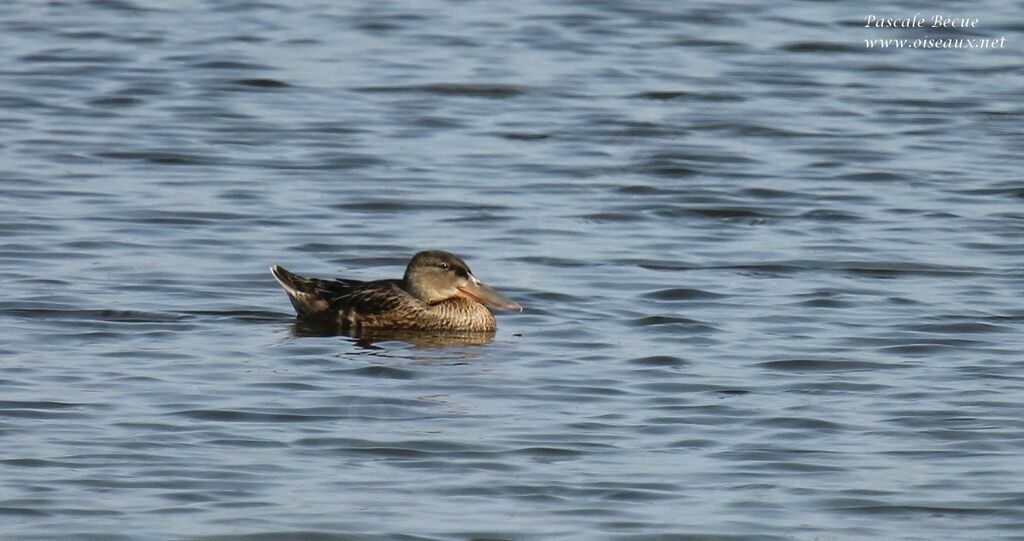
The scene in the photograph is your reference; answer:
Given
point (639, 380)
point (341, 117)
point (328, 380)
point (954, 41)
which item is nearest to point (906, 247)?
point (639, 380)

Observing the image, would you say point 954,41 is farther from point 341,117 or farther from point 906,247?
point 906,247

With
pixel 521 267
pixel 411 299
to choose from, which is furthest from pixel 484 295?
pixel 521 267

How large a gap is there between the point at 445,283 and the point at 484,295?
237 mm

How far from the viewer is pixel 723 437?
8836mm

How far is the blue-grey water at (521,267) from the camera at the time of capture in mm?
7992

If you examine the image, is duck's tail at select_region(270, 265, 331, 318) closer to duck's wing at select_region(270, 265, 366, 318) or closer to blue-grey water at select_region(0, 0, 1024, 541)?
duck's wing at select_region(270, 265, 366, 318)

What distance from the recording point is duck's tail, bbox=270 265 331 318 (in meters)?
11.2

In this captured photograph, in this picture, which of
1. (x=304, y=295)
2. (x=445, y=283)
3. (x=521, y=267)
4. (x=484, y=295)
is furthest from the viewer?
(x=521, y=267)

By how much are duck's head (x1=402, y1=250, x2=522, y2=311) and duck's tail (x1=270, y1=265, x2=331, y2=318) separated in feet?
1.86

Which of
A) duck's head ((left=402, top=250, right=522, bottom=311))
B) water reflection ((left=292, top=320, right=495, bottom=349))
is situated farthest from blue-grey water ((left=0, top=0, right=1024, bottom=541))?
duck's head ((left=402, top=250, right=522, bottom=311))

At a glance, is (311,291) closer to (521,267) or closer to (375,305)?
(375,305)

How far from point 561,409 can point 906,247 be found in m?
4.42

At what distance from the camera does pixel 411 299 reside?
38.2ft

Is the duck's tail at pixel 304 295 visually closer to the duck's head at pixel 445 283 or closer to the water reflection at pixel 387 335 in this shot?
the water reflection at pixel 387 335
